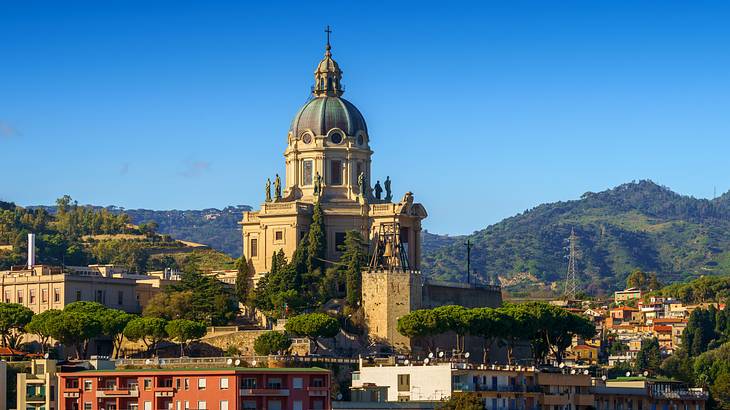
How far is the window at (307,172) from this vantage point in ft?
420

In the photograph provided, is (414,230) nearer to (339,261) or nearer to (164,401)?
(339,261)

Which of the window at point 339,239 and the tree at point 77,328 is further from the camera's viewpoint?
the window at point 339,239

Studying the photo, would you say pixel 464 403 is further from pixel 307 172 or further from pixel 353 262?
pixel 307 172

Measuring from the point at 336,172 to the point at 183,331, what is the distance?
20.7 meters

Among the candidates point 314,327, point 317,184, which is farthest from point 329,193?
point 314,327

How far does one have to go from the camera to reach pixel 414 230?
128 m

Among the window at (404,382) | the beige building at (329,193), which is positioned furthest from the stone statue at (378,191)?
the window at (404,382)

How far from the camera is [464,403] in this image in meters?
87.1

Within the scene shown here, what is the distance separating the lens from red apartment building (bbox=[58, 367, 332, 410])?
87.9m

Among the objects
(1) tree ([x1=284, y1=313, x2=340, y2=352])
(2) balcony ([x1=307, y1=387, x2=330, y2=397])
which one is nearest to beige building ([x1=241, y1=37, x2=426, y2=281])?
(1) tree ([x1=284, y1=313, x2=340, y2=352])

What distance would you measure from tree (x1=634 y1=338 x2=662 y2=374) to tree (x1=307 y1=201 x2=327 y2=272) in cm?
3190

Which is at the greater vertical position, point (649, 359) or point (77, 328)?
point (77, 328)

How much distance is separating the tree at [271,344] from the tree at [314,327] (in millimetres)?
1302

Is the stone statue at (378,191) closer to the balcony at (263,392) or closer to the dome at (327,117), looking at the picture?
the dome at (327,117)
